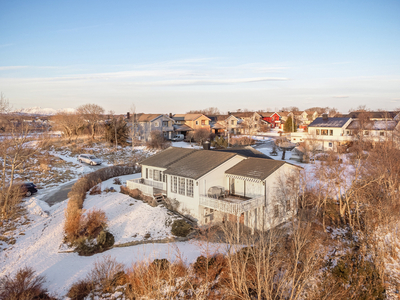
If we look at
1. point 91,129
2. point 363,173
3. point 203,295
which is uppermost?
point 91,129

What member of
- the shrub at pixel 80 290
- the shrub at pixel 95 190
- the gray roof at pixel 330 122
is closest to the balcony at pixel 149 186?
the shrub at pixel 95 190

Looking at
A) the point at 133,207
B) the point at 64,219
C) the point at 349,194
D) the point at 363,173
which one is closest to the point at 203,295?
the point at 133,207

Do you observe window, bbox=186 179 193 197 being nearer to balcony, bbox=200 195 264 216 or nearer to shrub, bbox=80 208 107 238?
balcony, bbox=200 195 264 216

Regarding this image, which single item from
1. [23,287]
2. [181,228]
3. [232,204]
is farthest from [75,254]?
[232,204]

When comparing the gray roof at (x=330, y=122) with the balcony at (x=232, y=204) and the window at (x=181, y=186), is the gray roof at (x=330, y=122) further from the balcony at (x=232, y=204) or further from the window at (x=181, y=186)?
the window at (x=181, y=186)

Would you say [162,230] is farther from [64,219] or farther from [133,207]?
[64,219]

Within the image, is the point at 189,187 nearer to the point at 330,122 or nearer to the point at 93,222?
the point at 93,222

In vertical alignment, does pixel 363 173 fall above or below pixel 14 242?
above
